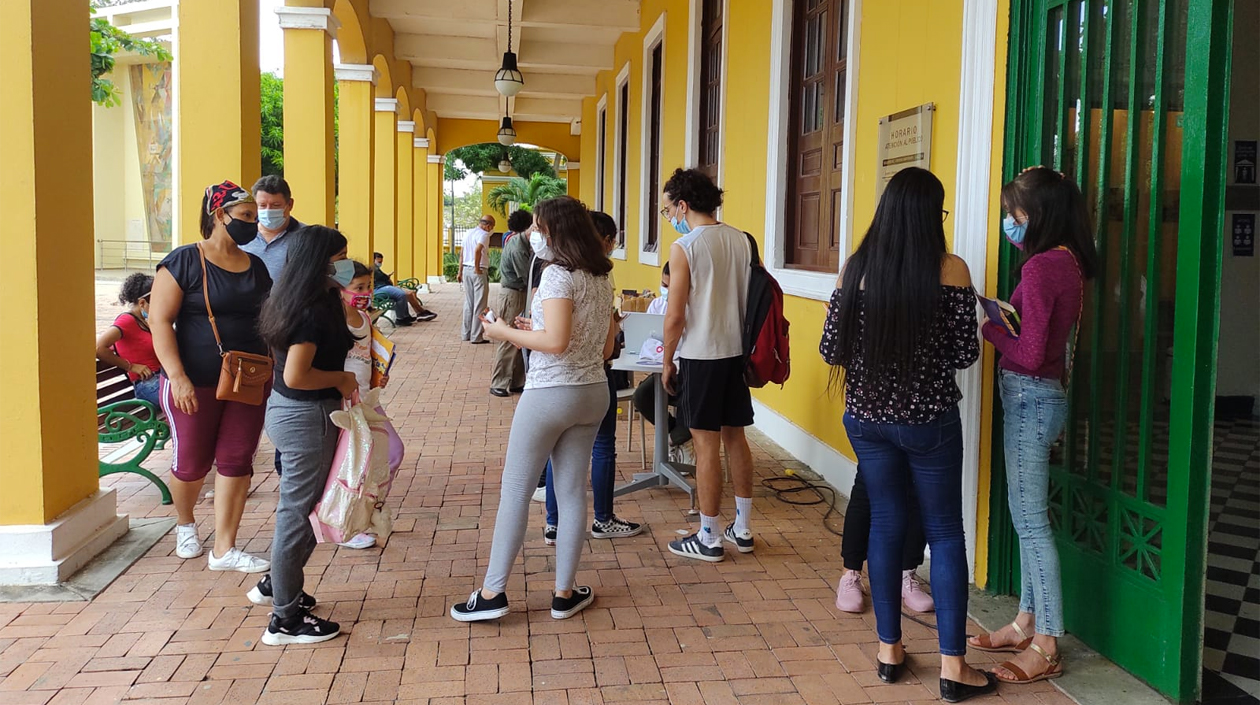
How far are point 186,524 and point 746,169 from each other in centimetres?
483

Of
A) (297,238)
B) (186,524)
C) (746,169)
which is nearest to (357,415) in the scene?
(297,238)

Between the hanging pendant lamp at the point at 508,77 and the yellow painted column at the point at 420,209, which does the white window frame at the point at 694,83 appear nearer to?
the hanging pendant lamp at the point at 508,77

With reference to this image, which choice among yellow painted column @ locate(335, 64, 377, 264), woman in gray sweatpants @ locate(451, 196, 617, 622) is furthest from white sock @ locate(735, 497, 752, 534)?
yellow painted column @ locate(335, 64, 377, 264)

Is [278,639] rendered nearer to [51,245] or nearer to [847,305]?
[51,245]

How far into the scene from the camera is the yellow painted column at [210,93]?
20.9ft

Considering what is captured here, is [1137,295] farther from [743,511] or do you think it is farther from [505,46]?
[505,46]

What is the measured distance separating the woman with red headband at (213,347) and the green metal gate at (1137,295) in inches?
121

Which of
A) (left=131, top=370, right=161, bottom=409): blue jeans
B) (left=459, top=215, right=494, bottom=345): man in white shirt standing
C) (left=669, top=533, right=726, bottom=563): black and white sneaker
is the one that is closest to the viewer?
(left=669, top=533, right=726, bottom=563): black and white sneaker

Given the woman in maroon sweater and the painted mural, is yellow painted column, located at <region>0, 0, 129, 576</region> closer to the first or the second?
the woman in maroon sweater

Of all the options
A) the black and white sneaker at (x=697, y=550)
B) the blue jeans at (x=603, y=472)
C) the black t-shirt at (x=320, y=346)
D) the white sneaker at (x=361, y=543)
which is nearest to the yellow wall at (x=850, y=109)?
the black and white sneaker at (x=697, y=550)

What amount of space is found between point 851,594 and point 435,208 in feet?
81.5

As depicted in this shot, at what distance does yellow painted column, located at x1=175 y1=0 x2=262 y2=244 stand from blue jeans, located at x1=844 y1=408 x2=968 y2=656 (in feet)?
16.2

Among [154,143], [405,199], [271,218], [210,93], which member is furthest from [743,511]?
[154,143]

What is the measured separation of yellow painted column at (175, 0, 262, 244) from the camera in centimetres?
638
